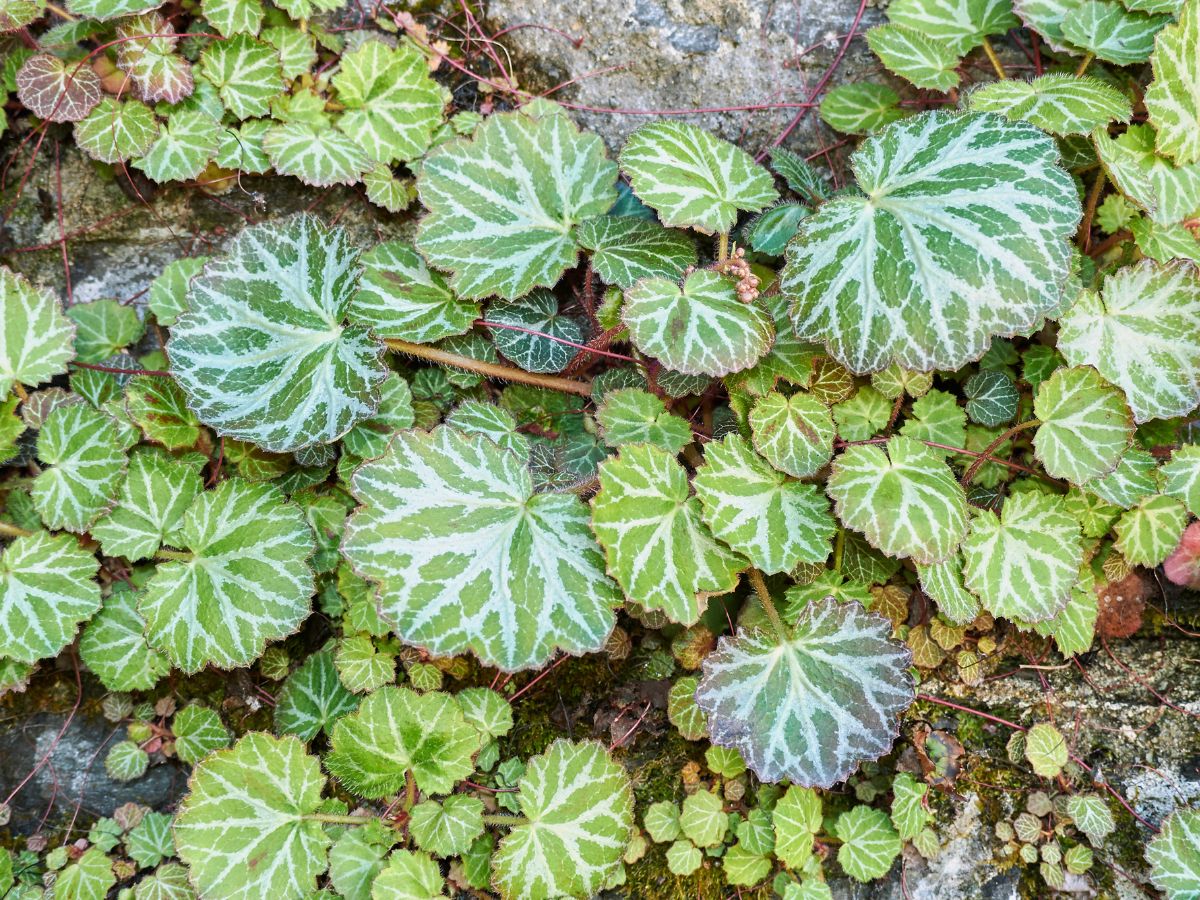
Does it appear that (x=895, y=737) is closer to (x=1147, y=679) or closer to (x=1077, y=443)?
(x=1147, y=679)

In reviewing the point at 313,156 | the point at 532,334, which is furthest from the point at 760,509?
the point at 313,156

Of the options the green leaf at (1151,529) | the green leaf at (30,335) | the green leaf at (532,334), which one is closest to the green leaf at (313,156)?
the green leaf at (532,334)

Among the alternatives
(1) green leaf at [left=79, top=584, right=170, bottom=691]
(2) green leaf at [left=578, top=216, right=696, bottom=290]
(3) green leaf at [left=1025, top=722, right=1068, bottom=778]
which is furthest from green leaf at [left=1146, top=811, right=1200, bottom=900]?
(1) green leaf at [left=79, top=584, right=170, bottom=691]

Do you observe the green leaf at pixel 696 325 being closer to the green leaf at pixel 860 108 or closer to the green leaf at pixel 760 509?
the green leaf at pixel 760 509

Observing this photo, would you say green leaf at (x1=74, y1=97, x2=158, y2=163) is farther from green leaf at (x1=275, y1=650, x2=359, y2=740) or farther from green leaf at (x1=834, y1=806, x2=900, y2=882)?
green leaf at (x1=834, y1=806, x2=900, y2=882)

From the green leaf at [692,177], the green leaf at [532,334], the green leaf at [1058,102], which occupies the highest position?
the green leaf at [1058,102]

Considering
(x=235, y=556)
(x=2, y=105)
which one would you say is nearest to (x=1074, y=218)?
(x=235, y=556)
